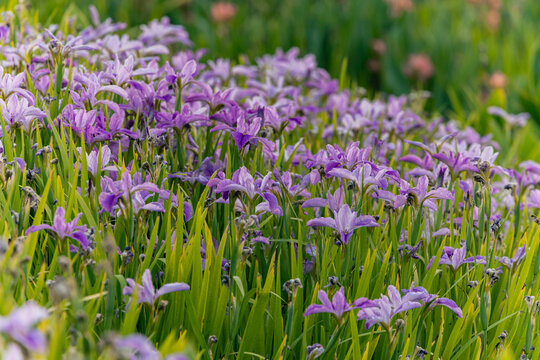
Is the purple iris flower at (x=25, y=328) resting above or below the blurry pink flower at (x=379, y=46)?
below

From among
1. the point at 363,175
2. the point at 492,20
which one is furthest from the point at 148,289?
the point at 492,20

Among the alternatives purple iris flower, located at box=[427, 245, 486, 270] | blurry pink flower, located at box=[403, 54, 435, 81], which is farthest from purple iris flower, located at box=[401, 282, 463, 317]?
blurry pink flower, located at box=[403, 54, 435, 81]

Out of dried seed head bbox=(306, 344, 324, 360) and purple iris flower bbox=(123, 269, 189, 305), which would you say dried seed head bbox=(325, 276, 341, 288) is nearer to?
dried seed head bbox=(306, 344, 324, 360)

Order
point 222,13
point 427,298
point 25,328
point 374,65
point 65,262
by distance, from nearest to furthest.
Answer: point 25,328 → point 65,262 → point 427,298 → point 222,13 → point 374,65

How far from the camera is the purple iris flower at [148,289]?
1318mm

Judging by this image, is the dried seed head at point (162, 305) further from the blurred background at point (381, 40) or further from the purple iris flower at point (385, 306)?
the blurred background at point (381, 40)

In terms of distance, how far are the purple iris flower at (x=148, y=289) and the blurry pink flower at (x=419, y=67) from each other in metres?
5.11

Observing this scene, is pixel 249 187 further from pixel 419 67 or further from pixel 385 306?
pixel 419 67

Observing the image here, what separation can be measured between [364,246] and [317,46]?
15.0 ft

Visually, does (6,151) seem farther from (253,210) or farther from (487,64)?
(487,64)

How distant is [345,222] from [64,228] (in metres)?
0.73

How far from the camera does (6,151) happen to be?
1795 millimetres

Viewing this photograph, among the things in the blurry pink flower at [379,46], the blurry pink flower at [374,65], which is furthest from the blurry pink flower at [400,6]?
the blurry pink flower at [374,65]

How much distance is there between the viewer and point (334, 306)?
1.43m
